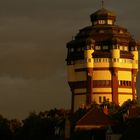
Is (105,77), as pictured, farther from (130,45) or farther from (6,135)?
(6,135)

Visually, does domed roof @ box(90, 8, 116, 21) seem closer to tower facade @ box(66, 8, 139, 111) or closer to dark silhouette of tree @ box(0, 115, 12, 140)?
tower facade @ box(66, 8, 139, 111)

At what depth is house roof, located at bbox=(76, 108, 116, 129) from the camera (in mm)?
129625

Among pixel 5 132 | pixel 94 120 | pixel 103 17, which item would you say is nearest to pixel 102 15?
pixel 103 17

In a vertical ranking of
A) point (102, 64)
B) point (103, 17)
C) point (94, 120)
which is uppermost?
point (103, 17)

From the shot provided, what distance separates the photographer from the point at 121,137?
10850cm

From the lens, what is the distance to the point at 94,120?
132 m

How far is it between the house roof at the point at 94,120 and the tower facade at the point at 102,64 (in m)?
41.2

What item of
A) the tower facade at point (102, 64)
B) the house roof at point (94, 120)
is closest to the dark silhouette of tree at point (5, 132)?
the tower facade at point (102, 64)

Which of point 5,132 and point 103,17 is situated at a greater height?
point 103,17

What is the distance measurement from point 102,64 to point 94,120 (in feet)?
159

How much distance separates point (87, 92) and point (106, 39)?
1321 cm

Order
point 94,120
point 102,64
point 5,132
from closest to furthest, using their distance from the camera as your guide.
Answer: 1. point 94,120
2. point 5,132
3. point 102,64

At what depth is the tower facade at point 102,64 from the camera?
177 m

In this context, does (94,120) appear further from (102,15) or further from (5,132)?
(102,15)
